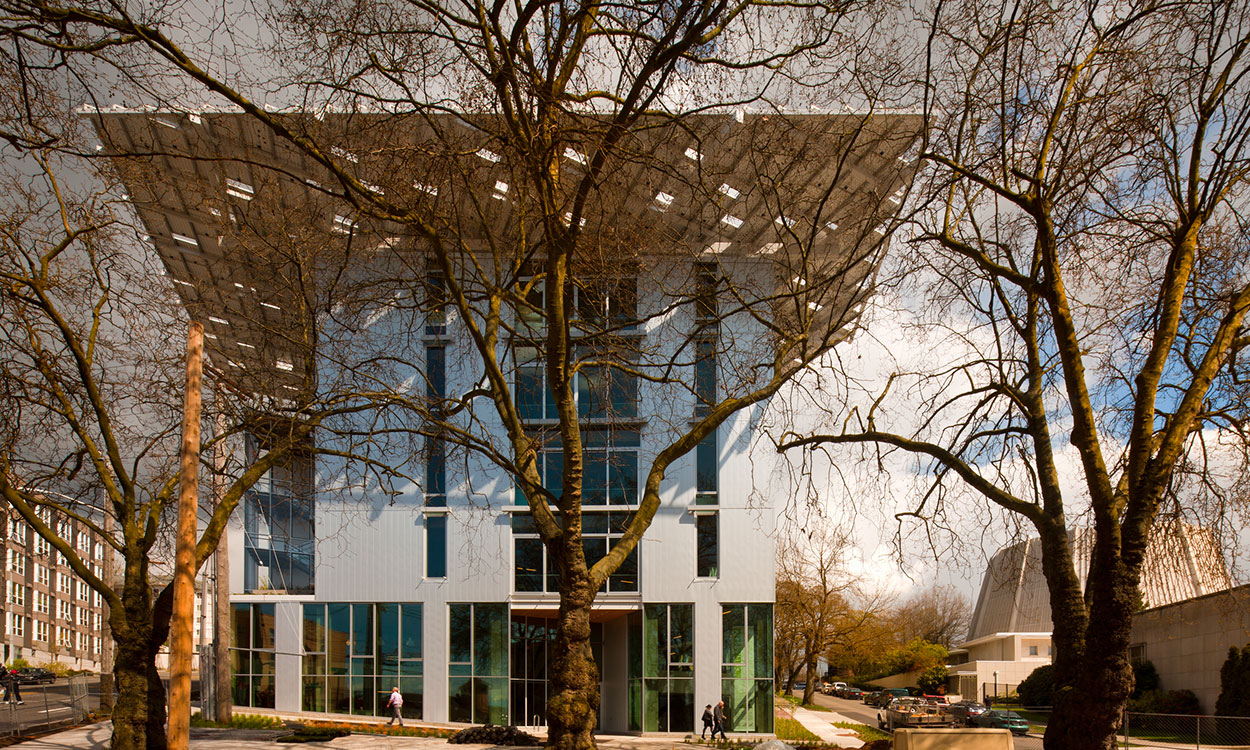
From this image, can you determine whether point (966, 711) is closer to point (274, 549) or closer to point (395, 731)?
point (395, 731)

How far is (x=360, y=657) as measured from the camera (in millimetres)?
32281

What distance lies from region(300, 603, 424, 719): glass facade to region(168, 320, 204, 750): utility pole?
21.4 metres

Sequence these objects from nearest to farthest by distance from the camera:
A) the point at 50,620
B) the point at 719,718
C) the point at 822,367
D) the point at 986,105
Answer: the point at 986,105 → the point at 822,367 → the point at 719,718 → the point at 50,620

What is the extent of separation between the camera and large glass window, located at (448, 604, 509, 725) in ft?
103

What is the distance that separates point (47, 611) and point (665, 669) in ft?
317

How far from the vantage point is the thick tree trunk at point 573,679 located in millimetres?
11930

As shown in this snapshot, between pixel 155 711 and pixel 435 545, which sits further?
pixel 435 545

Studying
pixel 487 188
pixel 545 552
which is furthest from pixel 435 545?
pixel 487 188

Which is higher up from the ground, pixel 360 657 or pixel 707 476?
pixel 707 476

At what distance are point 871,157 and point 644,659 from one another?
16819mm

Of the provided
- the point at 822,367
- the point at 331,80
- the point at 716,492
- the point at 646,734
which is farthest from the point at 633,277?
the point at 646,734

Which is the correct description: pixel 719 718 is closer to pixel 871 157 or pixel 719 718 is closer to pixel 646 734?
pixel 646 734

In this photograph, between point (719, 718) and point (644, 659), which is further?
point (644, 659)

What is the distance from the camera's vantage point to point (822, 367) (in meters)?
13.7
